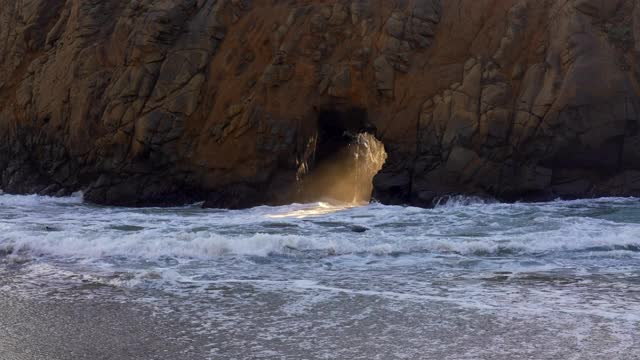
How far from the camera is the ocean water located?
6758 mm

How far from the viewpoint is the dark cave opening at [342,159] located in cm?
1755

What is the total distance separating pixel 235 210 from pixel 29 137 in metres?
6.06

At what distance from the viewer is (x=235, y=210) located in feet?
54.2

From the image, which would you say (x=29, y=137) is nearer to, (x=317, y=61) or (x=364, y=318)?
(x=317, y=61)

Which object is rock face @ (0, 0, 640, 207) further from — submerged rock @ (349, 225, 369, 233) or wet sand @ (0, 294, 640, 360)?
wet sand @ (0, 294, 640, 360)

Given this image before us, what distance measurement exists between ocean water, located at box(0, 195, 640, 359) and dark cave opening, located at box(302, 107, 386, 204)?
343cm

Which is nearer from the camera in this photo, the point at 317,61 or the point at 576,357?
the point at 576,357

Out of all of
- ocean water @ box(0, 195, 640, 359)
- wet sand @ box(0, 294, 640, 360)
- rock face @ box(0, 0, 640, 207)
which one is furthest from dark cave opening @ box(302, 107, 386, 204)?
wet sand @ box(0, 294, 640, 360)

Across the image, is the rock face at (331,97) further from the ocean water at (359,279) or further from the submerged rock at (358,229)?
the submerged rock at (358,229)

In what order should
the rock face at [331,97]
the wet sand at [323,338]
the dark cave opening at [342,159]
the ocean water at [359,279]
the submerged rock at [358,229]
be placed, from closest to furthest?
the wet sand at [323,338]
the ocean water at [359,279]
the submerged rock at [358,229]
the rock face at [331,97]
the dark cave opening at [342,159]

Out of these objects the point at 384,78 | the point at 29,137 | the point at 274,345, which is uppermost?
the point at 384,78

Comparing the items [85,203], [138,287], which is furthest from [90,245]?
[85,203]

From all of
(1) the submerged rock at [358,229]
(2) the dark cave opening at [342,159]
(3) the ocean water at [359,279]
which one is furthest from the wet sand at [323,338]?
(2) the dark cave opening at [342,159]

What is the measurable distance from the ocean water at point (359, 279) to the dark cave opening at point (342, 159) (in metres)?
3.43
